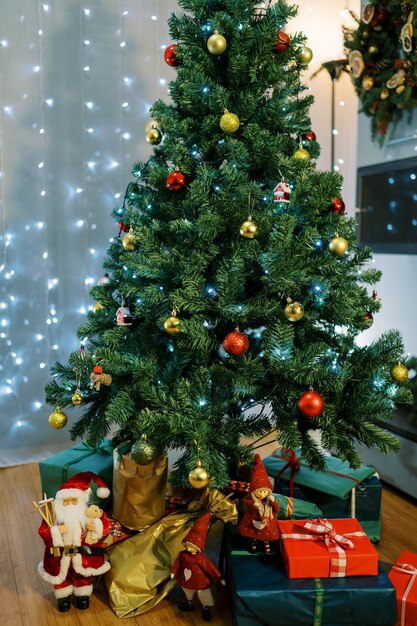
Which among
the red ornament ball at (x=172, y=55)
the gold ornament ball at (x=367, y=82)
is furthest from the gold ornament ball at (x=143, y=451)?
the gold ornament ball at (x=367, y=82)

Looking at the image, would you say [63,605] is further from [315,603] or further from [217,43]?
[217,43]

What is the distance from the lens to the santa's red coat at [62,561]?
1.66 meters

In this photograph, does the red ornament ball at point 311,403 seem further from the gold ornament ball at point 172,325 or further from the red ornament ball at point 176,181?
the red ornament ball at point 176,181

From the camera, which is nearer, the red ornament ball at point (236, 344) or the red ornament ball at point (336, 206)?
the red ornament ball at point (236, 344)

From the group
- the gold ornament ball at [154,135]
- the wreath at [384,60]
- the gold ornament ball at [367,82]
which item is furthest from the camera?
the gold ornament ball at [367,82]

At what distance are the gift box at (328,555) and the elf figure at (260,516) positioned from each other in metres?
0.05

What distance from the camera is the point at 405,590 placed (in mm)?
1640

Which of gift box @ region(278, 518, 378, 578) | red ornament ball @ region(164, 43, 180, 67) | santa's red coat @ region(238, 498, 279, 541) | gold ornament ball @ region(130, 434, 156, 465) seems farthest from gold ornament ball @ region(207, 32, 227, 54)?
gift box @ region(278, 518, 378, 578)

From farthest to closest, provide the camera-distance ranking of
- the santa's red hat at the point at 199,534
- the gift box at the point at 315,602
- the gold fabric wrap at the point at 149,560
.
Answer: the gold fabric wrap at the point at 149,560 < the santa's red hat at the point at 199,534 < the gift box at the point at 315,602

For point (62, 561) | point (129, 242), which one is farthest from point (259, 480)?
point (129, 242)

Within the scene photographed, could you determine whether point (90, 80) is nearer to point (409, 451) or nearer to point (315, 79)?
point (315, 79)

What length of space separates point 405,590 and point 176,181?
4.22 feet

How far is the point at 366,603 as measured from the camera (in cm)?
153

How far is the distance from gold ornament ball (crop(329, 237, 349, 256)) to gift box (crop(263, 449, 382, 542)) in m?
0.72
